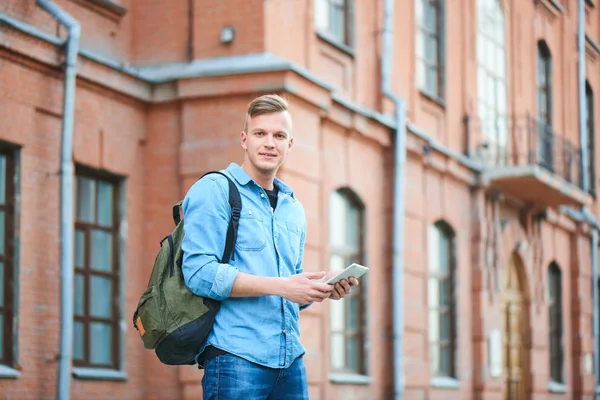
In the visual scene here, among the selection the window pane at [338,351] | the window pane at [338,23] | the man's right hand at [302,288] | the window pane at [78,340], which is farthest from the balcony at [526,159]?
the man's right hand at [302,288]

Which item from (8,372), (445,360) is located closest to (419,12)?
(445,360)

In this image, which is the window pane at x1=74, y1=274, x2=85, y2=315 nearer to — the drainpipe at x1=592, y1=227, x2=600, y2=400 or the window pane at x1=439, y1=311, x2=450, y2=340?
the window pane at x1=439, y1=311, x2=450, y2=340

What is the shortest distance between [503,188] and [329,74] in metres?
6.11

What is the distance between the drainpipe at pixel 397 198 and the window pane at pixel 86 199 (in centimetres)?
452

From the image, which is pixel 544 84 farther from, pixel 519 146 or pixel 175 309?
pixel 175 309

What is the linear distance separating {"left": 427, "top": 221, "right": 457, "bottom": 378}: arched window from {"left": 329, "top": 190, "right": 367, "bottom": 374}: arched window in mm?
2280

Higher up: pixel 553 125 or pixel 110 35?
pixel 553 125

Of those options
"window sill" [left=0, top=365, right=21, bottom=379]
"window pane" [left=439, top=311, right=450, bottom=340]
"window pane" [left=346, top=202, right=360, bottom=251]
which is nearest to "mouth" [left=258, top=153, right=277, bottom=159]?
"window sill" [left=0, top=365, right=21, bottom=379]

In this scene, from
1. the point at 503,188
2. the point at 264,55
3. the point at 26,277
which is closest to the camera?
the point at 26,277

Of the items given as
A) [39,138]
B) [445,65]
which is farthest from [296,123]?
[445,65]

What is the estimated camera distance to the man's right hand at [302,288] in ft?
13.7

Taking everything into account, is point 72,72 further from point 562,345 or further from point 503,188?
point 562,345

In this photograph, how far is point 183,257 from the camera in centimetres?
425

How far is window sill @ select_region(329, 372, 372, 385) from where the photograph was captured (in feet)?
44.0
